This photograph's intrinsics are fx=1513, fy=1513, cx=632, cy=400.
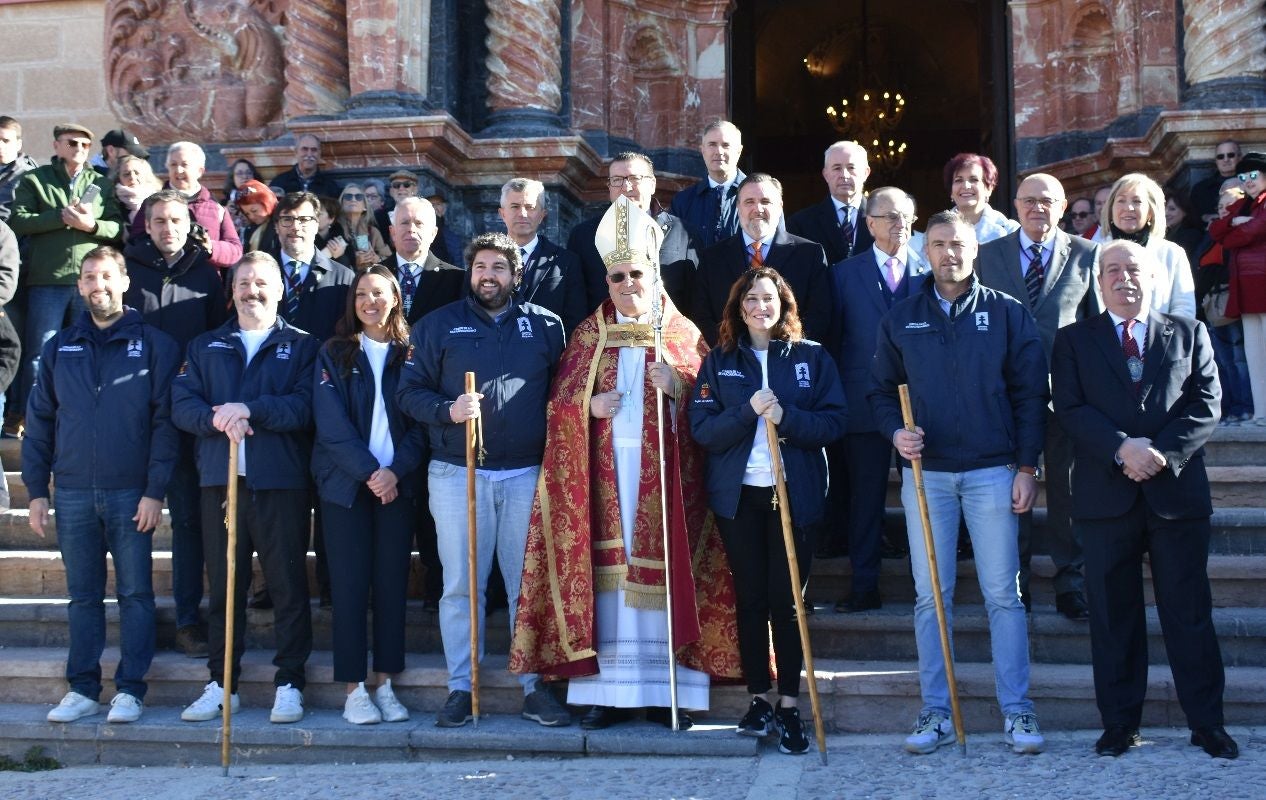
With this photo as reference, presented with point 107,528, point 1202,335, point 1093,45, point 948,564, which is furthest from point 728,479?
point 1093,45

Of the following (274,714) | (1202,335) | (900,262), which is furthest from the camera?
(900,262)

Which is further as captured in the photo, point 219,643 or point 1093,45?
point 1093,45

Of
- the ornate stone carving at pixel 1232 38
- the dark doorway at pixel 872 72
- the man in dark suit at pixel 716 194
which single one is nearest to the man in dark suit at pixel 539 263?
the man in dark suit at pixel 716 194

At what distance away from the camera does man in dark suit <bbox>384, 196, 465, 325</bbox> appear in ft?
23.9

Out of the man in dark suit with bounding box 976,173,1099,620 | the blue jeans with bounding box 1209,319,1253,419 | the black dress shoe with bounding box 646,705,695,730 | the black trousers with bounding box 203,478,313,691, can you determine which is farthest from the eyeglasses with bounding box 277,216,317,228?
the blue jeans with bounding box 1209,319,1253,419

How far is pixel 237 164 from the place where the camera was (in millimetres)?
9703

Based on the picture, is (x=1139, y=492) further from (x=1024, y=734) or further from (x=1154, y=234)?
(x=1154, y=234)

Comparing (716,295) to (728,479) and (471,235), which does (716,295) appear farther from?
(471,235)

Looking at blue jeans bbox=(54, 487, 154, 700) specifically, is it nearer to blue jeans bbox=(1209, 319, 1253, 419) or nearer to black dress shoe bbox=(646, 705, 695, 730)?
black dress shoe bbox=(646, 705, 695, 730)

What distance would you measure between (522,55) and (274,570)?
5.31m

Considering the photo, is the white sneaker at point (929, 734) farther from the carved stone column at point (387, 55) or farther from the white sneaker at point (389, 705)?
the carved stone column at point (387, 55)

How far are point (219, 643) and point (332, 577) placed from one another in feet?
1.88

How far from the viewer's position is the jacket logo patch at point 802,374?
6086 millimetres

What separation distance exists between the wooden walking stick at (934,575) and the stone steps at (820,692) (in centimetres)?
32
